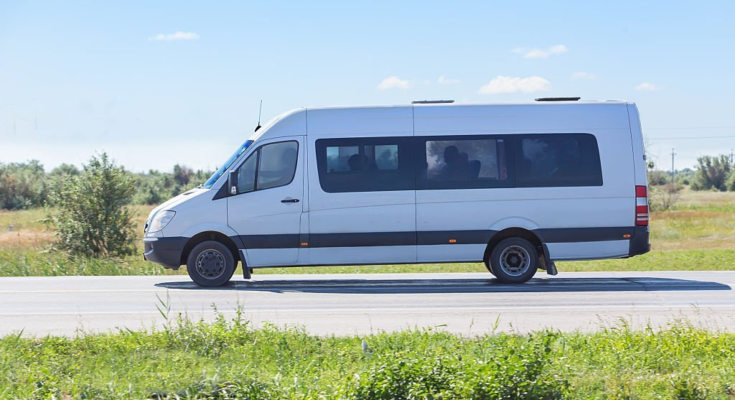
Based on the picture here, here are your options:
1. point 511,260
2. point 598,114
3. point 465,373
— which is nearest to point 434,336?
point 465,373

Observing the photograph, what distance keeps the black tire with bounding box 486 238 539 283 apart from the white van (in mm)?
18

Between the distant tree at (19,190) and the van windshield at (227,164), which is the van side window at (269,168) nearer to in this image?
the van windshield at (227,164)

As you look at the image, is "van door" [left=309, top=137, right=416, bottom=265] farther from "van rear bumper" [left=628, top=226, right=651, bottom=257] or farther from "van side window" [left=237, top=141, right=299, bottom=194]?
"van rear bumper" [left=628, top=226, right=651, bottom=257]

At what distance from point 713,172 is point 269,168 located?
341ft

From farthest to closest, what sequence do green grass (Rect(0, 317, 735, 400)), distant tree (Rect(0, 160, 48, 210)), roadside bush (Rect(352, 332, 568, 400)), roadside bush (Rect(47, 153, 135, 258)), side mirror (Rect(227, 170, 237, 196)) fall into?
1. distant tree (Rect(0, 160, 48, 210))
2. roadside bush (Rect(47, 153, 135, 258))
3. side mirror (Rect(227, 170, 237, 196))
4. green grass (Rect(0, 317, 735, 400))
5. roadside bush (Rect(352, 332, 568, 400))

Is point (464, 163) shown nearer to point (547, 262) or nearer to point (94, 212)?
point (547, 262)

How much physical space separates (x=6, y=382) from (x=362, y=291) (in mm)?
7132

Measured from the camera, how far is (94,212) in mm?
28422

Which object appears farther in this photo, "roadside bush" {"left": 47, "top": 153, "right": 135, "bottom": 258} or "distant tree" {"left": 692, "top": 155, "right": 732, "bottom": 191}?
"distant tree" {"left": 692, "top": 155, "right": 732, "bottom": 191}

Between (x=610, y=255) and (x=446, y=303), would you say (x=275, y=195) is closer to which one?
(x=446, y=303)

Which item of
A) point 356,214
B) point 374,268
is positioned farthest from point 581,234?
point 374,268

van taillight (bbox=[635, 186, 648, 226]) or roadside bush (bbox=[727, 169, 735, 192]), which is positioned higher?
roadside bush (bbox=[727, 169, 735, 192])

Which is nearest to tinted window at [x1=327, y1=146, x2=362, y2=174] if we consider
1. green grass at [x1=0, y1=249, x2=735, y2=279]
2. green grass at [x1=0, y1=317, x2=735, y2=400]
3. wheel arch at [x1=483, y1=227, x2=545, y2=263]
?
wheel arch at [x1=483, y1=227, x2=545, y2=263]

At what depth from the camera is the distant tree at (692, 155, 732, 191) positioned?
107000 millimetres
